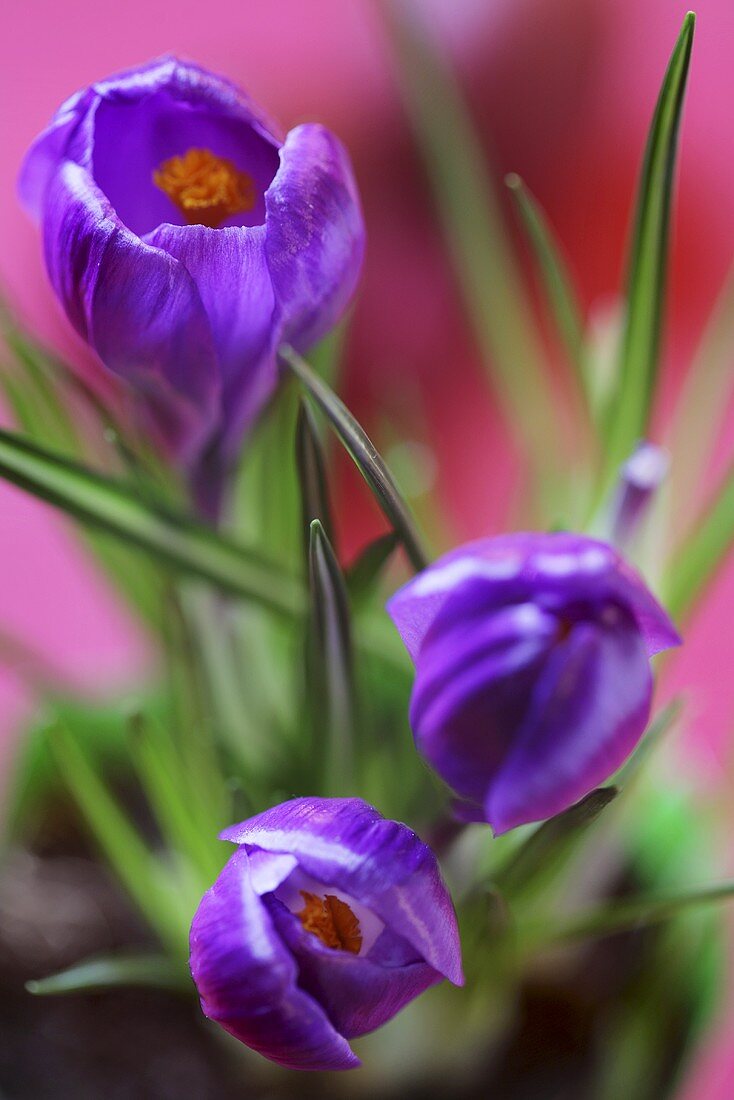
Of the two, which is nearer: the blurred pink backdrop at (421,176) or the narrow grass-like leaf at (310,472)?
the narrow grass-like leaf at (310,472)

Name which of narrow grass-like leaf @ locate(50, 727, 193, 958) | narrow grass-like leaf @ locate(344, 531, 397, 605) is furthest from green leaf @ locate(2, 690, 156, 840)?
narrow grass-like leaf @ locate(344, 531, 397, 605)

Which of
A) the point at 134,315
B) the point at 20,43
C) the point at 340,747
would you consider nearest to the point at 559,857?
the point at 340,747

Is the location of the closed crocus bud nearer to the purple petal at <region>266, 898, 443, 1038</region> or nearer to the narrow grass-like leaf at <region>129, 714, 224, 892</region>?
the purple petal at <region>266, 898, 443, 1038</region>

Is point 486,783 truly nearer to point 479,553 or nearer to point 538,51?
Answer: point 479,553

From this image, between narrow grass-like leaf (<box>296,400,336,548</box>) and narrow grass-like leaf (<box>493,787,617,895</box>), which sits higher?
narrow grass-like leaf (<box>296,400,336,548</box>)

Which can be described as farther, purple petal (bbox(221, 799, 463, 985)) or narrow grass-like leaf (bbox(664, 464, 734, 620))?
narrow grass-like leaf (bbox(664, 464, 734, 620))

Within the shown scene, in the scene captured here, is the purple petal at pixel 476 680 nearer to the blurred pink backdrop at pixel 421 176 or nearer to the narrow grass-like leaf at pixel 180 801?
the narrow grass-like leaf at pixel 180 801

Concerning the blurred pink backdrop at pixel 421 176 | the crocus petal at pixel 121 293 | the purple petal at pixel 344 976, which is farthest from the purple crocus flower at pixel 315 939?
the blurred pink backdrop at pixel 421 176
